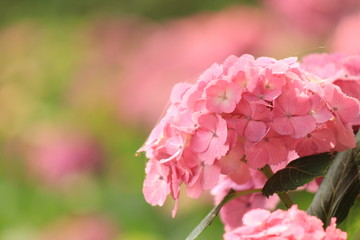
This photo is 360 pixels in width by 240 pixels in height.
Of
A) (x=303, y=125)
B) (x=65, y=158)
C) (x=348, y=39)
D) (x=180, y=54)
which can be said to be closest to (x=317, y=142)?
(x=303, y=125)

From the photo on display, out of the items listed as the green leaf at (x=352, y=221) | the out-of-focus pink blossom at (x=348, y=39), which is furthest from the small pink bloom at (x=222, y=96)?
the out-of-focus pink blossom at (x=348, y=39)

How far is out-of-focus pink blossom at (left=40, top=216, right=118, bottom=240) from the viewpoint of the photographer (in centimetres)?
283

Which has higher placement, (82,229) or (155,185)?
(155,185)

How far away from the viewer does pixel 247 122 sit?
1052 millimetres

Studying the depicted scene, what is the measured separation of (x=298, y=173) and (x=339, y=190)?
0.07m

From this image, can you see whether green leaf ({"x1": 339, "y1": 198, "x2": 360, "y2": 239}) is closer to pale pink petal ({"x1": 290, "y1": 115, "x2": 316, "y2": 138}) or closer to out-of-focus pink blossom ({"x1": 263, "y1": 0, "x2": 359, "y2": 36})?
pale pink petal ({"x1": 290, "y1": 115, "x2": 316, "y2": 138})

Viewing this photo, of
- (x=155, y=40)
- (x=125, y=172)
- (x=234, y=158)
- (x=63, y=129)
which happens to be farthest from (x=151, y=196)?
(x=155, y=40)

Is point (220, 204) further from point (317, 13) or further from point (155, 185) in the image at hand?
point (317, 13)

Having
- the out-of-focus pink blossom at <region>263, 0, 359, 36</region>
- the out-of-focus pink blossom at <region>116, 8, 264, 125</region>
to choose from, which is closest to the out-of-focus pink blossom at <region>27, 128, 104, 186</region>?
the out-of-focus pink blossom at <region>116, 8, 264, 125</region>

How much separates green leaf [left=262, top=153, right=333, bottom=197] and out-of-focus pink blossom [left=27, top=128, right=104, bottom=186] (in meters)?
2.27

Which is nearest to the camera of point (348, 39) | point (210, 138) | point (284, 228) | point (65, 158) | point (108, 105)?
point (284, 228)

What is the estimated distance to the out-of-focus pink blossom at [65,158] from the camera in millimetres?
3311

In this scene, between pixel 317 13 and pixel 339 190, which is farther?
pixel 317 13

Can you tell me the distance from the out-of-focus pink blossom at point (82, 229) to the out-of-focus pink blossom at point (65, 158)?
31 cm
